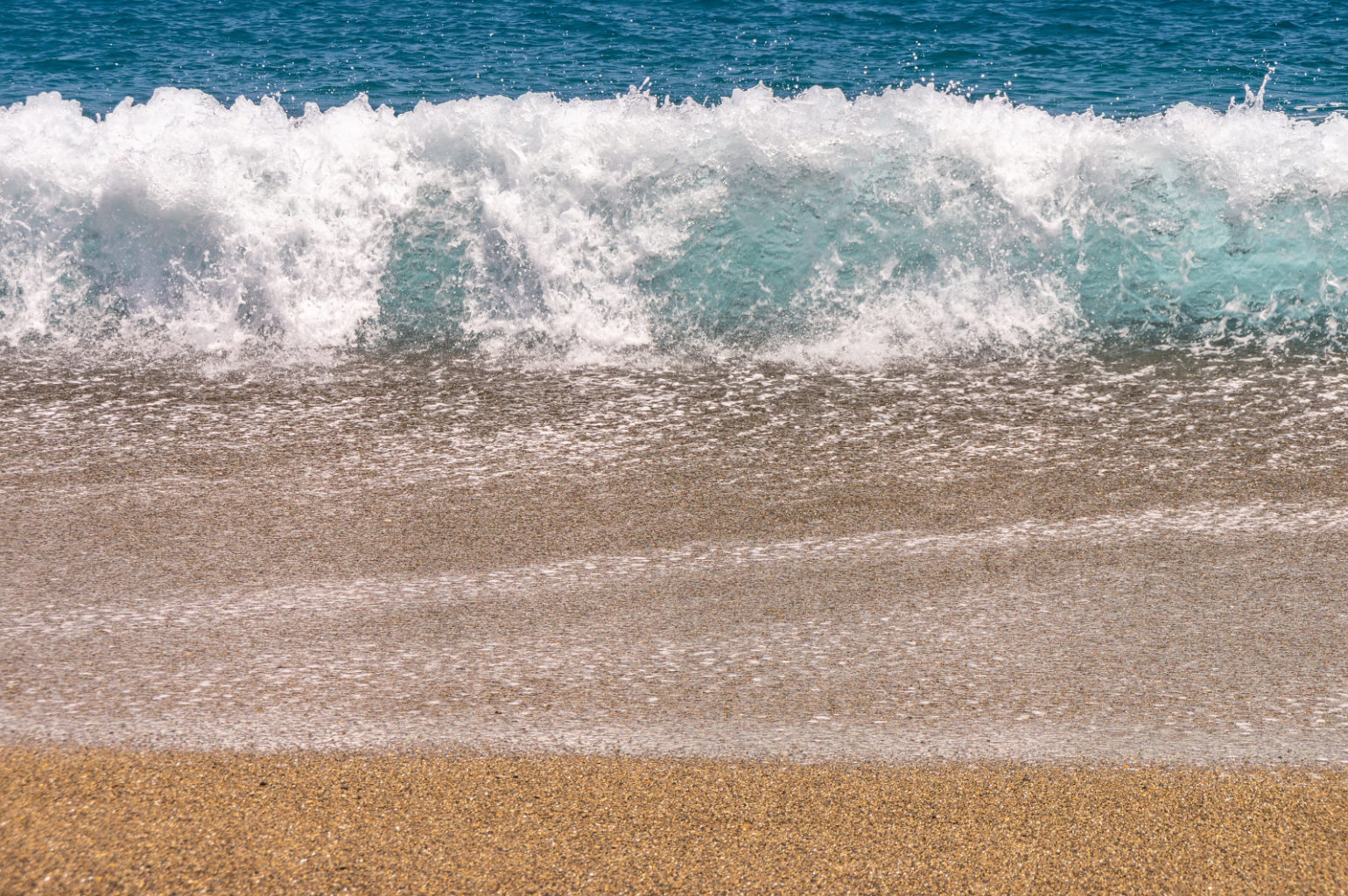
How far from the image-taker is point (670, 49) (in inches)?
398

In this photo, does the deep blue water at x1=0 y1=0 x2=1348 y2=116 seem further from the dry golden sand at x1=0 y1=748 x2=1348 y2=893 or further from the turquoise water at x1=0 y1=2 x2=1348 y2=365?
the dry golden sand at x1=0 y1=748 x2=1348 y2=893

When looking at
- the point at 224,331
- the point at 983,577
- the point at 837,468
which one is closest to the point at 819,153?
the point at 837,468

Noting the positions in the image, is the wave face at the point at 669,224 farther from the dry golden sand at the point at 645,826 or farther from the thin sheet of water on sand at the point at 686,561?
the dry golden sand at the point at 645,826

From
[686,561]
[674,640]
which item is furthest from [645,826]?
[686,561]

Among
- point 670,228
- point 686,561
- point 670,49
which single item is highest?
point 670,49

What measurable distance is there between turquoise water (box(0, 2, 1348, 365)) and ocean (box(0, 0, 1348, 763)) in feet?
0.07

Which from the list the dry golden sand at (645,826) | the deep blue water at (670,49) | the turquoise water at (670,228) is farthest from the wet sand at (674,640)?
the deep blue water at (670,49)

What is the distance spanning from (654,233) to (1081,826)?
375 cm

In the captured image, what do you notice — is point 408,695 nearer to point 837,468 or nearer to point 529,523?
point 529,523

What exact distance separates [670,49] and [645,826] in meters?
8.96

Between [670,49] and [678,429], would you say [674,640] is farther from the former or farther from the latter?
[670,49]

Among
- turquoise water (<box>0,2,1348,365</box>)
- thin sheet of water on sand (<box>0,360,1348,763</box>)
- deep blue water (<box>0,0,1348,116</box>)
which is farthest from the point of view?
deep blue water (<box>0,0,1348,116</box>)

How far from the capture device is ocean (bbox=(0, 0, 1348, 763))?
8.04 feet

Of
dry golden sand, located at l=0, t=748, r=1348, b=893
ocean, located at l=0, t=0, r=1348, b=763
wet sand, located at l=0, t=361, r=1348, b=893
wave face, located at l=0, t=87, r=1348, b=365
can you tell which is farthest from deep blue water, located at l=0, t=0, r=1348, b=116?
dry golden sand, located at l=0, t=748, r=1348, b=893
